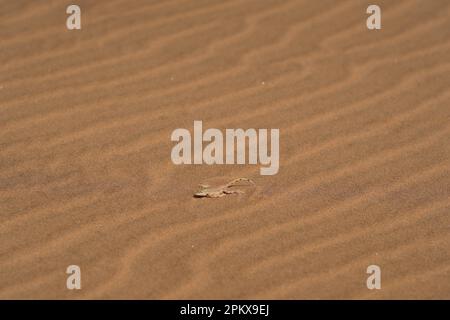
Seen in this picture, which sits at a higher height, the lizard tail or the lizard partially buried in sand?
Answer: the lizard tail

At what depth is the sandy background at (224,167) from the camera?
10.1ft

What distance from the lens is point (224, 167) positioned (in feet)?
12.1

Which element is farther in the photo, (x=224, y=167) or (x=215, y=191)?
(x=224, y=167)

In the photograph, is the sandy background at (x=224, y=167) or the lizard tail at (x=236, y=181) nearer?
the sandy background at (x=224, y=167)

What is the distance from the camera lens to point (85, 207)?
339 cm

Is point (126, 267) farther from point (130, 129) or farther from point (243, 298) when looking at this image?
point (130, 129)

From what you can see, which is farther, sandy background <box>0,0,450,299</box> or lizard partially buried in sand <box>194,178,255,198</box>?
lizard partially buried in sand <box>194,178,255,198</box>

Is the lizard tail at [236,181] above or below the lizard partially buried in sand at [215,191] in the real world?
above

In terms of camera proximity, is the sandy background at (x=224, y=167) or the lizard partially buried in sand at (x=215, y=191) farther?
the lizard partially buried in sand at (x=215, y=191)

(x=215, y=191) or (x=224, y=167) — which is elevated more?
(x=224, y=167)

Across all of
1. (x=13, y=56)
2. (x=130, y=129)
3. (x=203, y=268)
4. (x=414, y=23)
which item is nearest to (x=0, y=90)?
(x=13, y=56)

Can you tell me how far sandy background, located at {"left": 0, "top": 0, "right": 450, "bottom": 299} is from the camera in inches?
121

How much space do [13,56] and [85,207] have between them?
62.4 inches

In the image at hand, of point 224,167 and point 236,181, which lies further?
point 224,167
